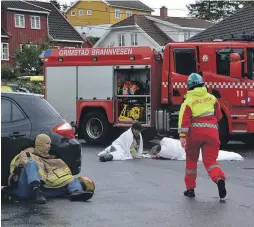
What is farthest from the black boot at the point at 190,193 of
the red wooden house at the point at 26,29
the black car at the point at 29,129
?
the red wooden house at the point at 26,29

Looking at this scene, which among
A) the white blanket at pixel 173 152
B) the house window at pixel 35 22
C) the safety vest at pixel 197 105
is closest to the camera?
the safety vest at pixel 197 105

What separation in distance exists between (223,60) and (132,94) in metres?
2.64

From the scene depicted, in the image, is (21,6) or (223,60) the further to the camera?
(21,6)

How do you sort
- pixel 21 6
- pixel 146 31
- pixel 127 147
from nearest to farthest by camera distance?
pixel 127 147
pixel 21 6
pixel 146 31

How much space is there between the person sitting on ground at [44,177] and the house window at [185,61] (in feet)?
24.3

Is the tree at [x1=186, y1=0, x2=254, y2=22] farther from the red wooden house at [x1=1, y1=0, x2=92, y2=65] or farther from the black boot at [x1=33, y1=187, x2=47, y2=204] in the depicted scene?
the black boot at [x1=33, y1=187, x2=47, y2=204]

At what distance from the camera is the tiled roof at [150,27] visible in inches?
2225

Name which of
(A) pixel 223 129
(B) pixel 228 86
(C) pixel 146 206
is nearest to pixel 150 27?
(B) pixel 228 86

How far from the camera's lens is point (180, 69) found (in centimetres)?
1513

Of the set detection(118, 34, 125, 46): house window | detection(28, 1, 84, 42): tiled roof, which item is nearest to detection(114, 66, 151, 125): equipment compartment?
detection(28, 1, 84, 42): tiled roof

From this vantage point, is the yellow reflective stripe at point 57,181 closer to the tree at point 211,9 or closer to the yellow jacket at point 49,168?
the yellow jacket at point 49,168

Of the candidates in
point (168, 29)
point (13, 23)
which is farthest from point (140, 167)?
point (168, 29)

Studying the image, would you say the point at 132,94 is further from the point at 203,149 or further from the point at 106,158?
the point at 203,149

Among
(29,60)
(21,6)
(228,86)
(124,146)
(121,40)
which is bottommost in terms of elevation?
(124,146)
